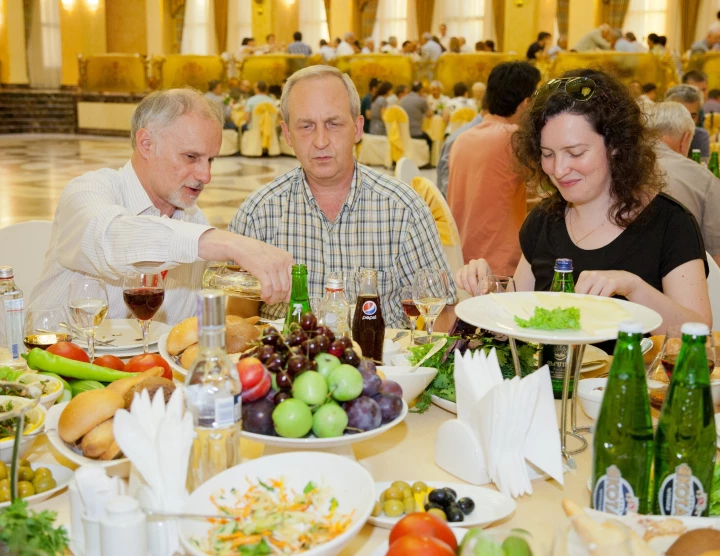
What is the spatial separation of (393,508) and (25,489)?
1.91 feet

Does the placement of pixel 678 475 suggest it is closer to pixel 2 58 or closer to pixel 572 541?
pixel 572 541

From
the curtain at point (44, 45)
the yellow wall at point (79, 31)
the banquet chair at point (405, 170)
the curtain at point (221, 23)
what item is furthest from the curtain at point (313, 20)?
the banquet chair at point (405, 170)

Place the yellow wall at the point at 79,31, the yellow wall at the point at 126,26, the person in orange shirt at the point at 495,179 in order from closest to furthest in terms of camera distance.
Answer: the person in orange shirt at the point at 495,179 < the yellow wall at the point at 79,31 < the yellow wall at the point at 126,26

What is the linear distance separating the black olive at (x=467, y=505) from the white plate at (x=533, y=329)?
0.29 meters

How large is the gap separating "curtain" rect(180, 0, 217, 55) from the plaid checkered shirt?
21965 millimetres

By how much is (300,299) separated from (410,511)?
785 mm

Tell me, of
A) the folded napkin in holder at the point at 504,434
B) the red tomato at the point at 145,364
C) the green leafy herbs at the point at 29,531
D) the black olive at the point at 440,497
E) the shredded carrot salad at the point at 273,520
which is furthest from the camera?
the red tomato at the point at 145,364

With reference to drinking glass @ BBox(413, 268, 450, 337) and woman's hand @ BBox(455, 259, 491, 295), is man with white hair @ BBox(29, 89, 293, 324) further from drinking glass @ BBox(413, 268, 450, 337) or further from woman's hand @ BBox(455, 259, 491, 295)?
woman's hand @ BBox(455, 259, 491, 295)

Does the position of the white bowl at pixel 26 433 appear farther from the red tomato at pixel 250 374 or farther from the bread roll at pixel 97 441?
the red tomato at pixel 250 374

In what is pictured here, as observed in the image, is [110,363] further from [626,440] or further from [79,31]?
[79,31]

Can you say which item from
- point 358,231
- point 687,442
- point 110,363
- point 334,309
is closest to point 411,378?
point 334,309

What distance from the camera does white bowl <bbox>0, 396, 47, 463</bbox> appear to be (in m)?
1.37

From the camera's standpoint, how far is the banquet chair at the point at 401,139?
40.4 ft

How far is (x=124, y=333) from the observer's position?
226cm
